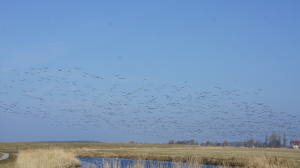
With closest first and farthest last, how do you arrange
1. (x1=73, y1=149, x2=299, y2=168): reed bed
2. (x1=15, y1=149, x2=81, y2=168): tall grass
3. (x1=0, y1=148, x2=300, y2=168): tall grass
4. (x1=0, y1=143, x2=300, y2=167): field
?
(x1=15, y1=149, x2=81, y2=168): tall grass < (x1=0, y1=148, x2=300, y2=168): tall grass < (x1=0, y1=143, x2=300, y2=167): field < (x1=73, y1=149, x2=299, y2=168): reed bed

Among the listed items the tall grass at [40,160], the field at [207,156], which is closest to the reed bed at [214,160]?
the field at [207,156]

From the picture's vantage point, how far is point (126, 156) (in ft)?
176

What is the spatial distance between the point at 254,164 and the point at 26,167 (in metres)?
22.9

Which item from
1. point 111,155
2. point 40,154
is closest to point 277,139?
point 111,155

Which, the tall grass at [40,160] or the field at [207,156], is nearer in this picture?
the tall grass at [40,160]

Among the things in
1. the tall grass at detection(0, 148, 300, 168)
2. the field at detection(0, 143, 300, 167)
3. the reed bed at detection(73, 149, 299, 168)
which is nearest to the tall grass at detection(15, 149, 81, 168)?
the tall grass at detection(0, 148, 300, 168)

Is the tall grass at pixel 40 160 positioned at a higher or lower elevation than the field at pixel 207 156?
higher

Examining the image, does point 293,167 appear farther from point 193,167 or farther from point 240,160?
point 193,167

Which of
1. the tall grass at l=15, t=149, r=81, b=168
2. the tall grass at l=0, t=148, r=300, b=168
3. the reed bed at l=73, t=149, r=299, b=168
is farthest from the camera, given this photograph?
the reed bed at l=73, t=149, r=299, b=168

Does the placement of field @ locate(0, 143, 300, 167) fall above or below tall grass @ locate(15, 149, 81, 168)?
below

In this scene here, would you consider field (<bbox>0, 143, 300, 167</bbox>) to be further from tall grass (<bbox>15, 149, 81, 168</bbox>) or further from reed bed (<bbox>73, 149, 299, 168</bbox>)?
tall grass (<bbox>15, 149, 81, 168</bbox>)

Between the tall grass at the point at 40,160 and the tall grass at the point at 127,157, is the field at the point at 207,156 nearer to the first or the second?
the tall grass at the point at 127,157

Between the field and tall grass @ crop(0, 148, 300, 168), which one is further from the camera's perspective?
the field

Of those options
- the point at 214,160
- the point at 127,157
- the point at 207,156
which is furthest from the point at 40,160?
the point at 127,157
